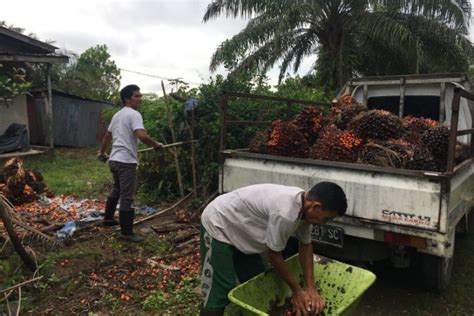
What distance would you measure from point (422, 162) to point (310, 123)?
1.50 metres

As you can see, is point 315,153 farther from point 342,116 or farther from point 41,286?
point 41,286

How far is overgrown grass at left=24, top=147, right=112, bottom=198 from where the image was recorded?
7.94m

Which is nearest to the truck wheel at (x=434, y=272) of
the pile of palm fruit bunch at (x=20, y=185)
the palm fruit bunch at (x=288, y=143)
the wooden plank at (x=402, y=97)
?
the palm fruit bunch at (x=288, y=143)

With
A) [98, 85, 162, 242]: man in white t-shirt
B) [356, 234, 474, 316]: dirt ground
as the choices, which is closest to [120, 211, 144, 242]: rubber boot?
[98, 85, 162, 242]: man in white t-shirt

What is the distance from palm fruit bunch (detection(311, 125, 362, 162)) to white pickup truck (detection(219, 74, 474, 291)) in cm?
36

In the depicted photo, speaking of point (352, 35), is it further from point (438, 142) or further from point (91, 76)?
point (91, 76)

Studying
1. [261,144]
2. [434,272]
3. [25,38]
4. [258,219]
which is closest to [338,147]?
[261,144]

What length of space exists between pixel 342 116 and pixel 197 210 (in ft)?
8.49

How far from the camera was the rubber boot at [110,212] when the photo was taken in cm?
532

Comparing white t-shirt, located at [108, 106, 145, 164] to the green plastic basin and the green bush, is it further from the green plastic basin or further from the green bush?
the green plastic basin

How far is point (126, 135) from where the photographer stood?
16.0 feet

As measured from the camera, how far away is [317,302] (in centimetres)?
254

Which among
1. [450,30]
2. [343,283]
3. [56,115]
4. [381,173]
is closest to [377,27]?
[450,30]

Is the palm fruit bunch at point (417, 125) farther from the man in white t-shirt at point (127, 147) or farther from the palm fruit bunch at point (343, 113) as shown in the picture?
the man in white t-shirt at point (127, 147)
